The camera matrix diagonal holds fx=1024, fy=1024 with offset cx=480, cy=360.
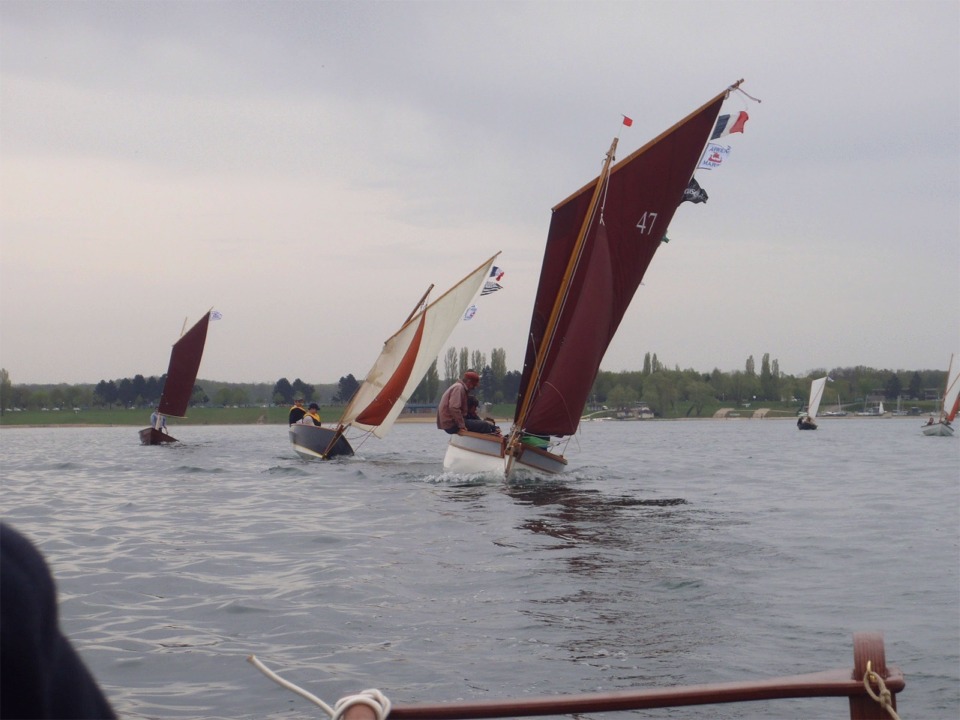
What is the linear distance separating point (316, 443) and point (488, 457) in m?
11.8

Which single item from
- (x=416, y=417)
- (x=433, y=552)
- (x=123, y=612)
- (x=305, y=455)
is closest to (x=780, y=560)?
(x=433, y=552)

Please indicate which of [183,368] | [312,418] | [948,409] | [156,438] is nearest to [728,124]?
[312,418]

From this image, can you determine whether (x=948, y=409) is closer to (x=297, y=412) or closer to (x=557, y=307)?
(x=297, y=412)

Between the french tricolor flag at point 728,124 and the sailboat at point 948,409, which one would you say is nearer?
the french tricolor flag at point 728,124

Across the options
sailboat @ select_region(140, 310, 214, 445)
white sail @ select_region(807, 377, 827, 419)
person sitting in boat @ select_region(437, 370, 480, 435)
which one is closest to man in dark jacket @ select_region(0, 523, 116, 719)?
person sitting in boat @ select_region(437, 370, 480, 435)

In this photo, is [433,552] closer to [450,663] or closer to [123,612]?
[123,612]

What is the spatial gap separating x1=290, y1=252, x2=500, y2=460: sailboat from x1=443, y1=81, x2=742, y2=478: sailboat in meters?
8.16

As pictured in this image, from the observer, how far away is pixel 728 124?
2209 centimetres

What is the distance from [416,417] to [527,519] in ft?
423

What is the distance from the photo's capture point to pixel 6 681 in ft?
4.25

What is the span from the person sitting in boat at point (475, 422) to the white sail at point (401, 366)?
7.23m

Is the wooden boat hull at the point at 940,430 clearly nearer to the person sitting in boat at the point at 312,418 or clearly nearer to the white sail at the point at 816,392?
the white sail at the point at 816,392

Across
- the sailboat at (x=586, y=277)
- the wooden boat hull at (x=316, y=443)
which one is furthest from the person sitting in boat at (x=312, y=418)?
the sailboat at (x=586, y=277)

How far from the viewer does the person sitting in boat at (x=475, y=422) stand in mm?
24297
